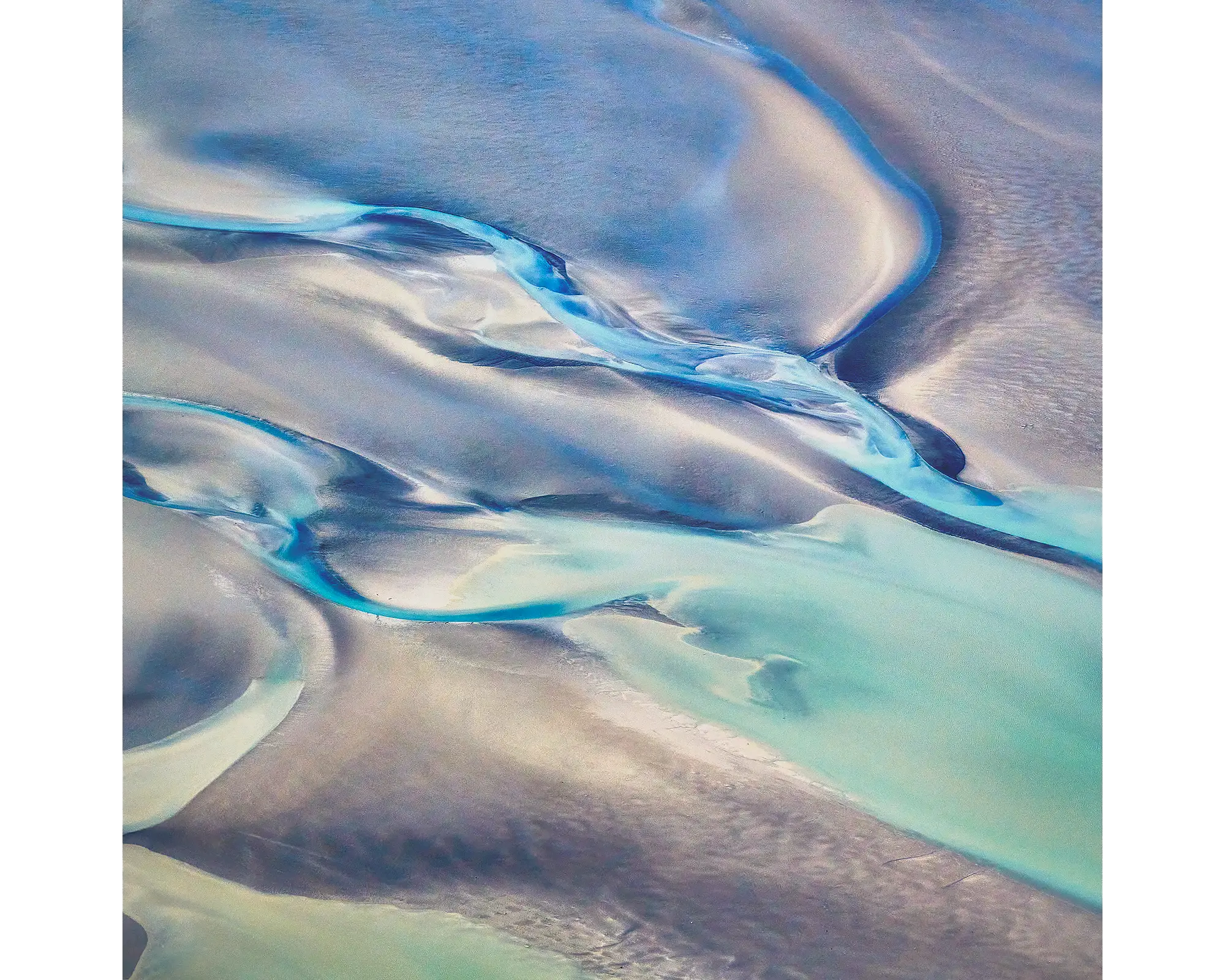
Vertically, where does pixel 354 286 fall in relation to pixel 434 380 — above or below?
above

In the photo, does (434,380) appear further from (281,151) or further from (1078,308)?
(1078,308)

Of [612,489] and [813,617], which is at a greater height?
[612,489]

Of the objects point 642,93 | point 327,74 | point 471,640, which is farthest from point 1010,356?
point 327,74

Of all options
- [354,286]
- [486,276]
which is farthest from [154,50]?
[486,276]

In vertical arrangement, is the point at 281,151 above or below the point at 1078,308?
above
